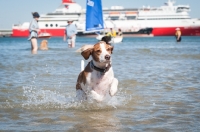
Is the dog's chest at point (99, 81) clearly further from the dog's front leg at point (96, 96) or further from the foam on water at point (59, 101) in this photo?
the foam on water at point (59, 101)

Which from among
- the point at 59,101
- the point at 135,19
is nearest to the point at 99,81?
the point at 59,101

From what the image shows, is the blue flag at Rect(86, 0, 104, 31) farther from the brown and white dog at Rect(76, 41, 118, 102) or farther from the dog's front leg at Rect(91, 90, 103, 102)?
the dog's front leg at Rect(91, 90, 103, 102)

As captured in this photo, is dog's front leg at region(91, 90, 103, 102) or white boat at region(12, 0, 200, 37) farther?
white boat at region(12, 0, 200, 37)

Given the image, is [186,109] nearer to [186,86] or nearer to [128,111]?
[128,111]

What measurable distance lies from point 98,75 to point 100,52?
30cm

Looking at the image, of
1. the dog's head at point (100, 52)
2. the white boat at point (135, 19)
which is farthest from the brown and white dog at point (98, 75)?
the white boat at point (135, 19)

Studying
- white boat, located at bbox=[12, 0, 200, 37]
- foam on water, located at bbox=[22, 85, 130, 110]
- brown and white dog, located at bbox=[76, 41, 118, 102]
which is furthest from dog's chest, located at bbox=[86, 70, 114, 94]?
white boat, located at bbox=[12, 0, 200, 37]

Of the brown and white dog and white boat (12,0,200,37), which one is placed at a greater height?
the brown and white dog

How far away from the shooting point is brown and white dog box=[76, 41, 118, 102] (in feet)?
14.2

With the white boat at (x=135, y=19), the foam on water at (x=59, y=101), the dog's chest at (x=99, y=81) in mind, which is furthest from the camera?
the white boat at (x=135, y=19)

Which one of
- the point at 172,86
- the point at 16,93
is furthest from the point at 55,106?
the point at 172,86

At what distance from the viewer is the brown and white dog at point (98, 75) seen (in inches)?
170

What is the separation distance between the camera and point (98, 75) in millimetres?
4457

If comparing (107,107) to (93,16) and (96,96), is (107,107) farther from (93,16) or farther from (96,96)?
(93,16)
